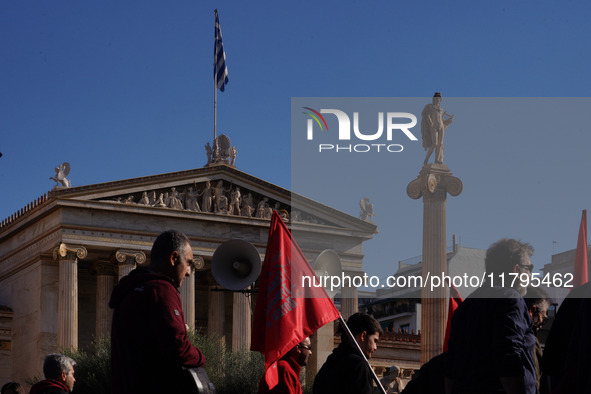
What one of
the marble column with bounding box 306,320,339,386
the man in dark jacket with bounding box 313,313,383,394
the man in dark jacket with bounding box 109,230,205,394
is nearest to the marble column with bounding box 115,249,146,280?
the marble column with bounding box 306,320,339,386

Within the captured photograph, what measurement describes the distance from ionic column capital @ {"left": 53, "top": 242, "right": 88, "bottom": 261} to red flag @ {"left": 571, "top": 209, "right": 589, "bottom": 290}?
3038 centimetres

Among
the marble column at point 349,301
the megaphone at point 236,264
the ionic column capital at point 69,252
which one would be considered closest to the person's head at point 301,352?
the megaphone at point 236,264

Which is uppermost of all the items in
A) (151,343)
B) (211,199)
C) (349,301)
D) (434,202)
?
(211,199)

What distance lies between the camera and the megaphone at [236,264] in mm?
21438

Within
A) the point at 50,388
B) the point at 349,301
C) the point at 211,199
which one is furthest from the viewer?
the point at 349,301

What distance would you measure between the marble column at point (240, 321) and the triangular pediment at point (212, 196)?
3.63 meters

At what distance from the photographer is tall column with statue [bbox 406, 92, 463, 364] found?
2475 cm

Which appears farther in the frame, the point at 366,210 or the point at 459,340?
the point at 366,210

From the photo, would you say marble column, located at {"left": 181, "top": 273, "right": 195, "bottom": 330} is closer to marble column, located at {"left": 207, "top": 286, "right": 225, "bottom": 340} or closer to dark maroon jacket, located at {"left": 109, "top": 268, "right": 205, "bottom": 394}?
marble column, located at {"left": 207, "top": 286, "right": 225, "bottom": 340}

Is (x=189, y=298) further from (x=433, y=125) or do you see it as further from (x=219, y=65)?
(x=433, y=125)

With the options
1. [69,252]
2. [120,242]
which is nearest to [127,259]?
[120,242]

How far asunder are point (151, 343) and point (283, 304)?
11.1 feet

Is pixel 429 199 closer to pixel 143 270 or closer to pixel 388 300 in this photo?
pixel 143 270

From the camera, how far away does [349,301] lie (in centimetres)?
4578
